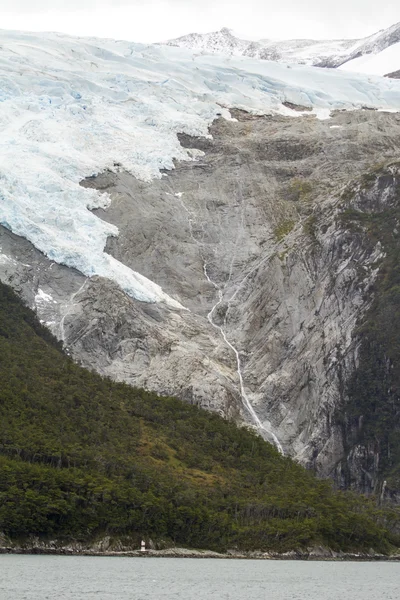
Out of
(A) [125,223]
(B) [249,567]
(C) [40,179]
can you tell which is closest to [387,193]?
(A) [125,223]

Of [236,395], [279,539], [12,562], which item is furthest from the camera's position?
[236,395]

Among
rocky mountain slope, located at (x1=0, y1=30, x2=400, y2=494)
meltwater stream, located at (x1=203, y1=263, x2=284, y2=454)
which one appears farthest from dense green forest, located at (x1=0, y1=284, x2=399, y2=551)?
rocky mountain slope, located at (x1=0, y1=30, x2=400, y2=494)

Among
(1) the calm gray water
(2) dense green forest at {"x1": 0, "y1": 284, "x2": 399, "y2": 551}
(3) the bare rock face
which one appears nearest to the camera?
(1) the calm gray water

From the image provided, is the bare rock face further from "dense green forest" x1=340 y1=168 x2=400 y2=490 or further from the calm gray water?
the calm gray water

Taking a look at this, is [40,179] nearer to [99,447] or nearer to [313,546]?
[99,447]

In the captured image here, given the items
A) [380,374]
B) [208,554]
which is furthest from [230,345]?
[208,554]

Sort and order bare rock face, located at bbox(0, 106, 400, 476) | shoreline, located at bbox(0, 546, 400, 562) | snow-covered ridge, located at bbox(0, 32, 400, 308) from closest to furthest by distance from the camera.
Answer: shoreline, located at bbox(0, 546, 400, 562), bare rock face, located at bbox(0, 106, 400, 476), snow-covered ridge, located at bbox(0, 32, 400, 308)

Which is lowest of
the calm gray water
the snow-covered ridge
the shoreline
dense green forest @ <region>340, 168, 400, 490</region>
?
the shoreline
